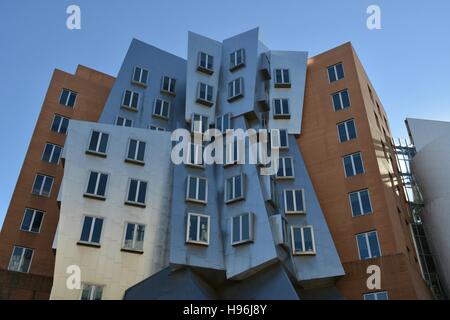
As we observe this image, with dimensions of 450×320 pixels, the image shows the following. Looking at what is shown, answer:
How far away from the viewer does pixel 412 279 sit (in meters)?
29.5

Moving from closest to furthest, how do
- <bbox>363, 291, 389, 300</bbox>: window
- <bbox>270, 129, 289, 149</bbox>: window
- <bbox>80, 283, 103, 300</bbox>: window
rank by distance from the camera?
<bbox>80, 283, 103, 300</bbox>: window < <bbox>363, 291, 389, 300</bbox>: window < <bbox>270, 129, 289, 149</bbox>: window

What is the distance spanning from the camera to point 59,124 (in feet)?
137

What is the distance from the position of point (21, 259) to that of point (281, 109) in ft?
83.1

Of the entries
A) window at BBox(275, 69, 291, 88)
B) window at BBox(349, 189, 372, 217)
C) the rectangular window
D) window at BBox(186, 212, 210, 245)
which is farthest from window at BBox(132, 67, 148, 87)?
window at BBox(349, 189, 372, 217)

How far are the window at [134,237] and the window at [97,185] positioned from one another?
3.02 metres

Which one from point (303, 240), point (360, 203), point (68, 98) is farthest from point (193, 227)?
point (68, 98)

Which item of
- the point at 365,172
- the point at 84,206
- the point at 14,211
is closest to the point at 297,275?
the point at 365,172

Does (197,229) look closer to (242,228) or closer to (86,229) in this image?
(242,228)

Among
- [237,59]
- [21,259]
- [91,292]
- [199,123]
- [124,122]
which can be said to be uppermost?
[237,59]

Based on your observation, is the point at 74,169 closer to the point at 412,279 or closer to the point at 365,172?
the point at 365,172

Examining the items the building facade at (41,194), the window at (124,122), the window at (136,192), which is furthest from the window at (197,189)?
the building facade at (41,194)

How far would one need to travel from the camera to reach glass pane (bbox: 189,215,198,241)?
3069cm

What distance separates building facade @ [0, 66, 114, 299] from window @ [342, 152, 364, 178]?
24250mm

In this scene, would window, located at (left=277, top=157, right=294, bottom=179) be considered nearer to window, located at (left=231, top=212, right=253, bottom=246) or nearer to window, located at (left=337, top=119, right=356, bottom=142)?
window, located at (left=337, top=119, right=356, bottom=142)
